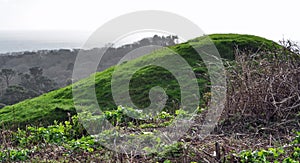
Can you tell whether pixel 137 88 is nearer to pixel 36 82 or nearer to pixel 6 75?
pixel 36 82

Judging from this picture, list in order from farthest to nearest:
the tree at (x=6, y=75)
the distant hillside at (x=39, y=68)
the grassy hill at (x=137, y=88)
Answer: the tree at (x=6, y=75)
the distant hillside at (x=39, y=68)
the grassy hill at (x=137, y=88)

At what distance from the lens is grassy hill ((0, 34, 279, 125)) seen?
29.6ft

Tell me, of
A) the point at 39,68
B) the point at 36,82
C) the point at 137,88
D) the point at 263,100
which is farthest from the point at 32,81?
the point at 263,100

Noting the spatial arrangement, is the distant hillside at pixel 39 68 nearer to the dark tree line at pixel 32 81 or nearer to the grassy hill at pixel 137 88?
the dark tree line at pixel 32 81

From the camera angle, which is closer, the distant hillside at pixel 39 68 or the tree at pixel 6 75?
the distant hillside at pixel 39 68

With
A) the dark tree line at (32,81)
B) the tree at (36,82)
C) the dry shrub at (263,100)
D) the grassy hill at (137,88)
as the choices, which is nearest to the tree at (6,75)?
the dark tree line at (32,81)

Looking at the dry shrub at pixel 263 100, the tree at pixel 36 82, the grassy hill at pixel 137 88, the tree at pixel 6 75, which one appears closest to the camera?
the dry shrub at pixel 263 100

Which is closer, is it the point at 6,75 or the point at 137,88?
the point at 137,88

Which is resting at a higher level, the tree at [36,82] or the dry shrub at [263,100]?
the dry shrub at [263,100]

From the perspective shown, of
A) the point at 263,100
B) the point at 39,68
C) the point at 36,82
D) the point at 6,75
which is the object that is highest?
the point at 39,68

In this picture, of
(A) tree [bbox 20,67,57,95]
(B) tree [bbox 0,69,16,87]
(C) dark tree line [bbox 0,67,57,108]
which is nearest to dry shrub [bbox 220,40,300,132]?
(C) dark tree line [bbox 0,67,57,108]

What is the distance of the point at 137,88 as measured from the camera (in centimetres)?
989

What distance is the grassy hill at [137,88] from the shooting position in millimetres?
9016

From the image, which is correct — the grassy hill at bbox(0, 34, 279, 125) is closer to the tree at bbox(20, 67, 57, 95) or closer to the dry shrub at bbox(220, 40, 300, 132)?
A: the dry shrub at bbox(220, 40, 300, 132)
